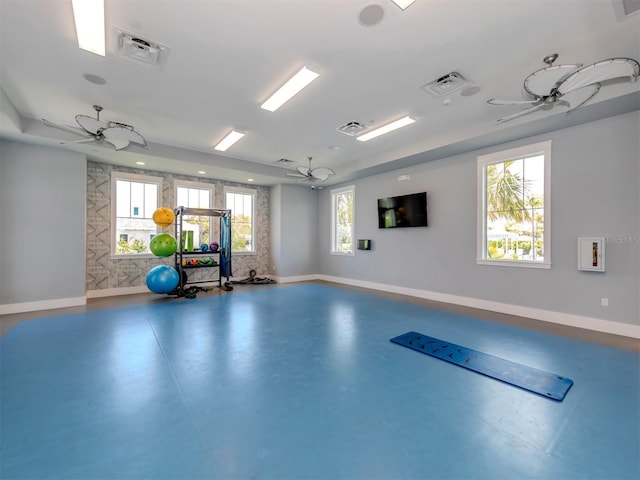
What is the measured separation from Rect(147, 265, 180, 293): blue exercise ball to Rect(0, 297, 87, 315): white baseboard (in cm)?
125

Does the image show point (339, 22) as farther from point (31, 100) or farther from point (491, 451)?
point (31, 100)

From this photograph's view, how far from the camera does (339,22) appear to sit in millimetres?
2668

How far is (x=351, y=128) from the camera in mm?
5105

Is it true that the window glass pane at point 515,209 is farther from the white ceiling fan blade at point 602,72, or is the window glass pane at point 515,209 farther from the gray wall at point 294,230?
the gray wall at point 294,230

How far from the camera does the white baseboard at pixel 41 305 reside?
203 inches

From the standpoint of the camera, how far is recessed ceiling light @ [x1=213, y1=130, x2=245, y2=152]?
17.7 ft

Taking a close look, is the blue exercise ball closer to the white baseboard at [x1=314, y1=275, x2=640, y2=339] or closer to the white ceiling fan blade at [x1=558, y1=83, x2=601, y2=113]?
the white baseboard at [x1=314, y1=275, x2=640, y2=339]

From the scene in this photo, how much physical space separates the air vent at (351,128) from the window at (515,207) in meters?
2.47

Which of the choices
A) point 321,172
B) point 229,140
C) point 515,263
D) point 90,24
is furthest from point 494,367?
point 229,140

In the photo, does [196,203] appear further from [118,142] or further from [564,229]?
[564,229]

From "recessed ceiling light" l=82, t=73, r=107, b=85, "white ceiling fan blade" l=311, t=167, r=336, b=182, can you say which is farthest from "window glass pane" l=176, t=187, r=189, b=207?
"recessed ceiling light" l=82, t=73, r=107, b=85

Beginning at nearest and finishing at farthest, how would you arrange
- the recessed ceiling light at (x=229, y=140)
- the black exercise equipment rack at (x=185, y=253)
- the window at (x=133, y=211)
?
the recessed ceiling light at (x=229, y=140) < the black exercise equipment rack at (x=185, y=253) < the window at (x=133, y=211)

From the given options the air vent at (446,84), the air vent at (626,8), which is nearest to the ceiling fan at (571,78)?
the air vent at (626,8)

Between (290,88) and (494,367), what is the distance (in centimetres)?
410
